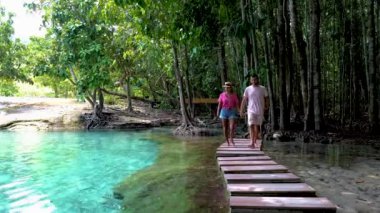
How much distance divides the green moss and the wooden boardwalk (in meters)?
0.40

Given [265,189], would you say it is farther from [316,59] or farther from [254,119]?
[316,59]

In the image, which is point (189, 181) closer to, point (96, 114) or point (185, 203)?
point (185, 203)

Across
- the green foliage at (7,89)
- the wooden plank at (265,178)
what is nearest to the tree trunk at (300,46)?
the wooden plank at (265,178)

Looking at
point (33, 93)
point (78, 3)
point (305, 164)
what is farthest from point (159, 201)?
point (33, 93)

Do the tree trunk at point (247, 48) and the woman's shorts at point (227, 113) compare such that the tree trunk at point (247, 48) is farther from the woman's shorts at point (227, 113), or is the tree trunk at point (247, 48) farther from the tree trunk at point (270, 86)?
the woman's shorts at point (227, 113)

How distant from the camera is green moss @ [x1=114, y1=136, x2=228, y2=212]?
5.45 m

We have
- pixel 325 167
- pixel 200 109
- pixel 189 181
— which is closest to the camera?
pixel 189 181

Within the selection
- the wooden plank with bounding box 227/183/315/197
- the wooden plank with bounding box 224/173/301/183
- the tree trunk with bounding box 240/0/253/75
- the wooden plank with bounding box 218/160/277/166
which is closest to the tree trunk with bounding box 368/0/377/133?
the tree trunk with bounding box 240/0/253/75

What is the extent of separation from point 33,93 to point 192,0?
1269 inches

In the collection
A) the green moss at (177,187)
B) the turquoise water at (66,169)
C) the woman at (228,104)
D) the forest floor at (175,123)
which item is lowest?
the turquoise water at (66,169)

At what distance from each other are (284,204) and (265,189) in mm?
599

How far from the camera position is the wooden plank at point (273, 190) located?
4484mm

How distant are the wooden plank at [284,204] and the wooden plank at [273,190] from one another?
281 mm

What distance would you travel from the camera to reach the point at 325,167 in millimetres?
7465
